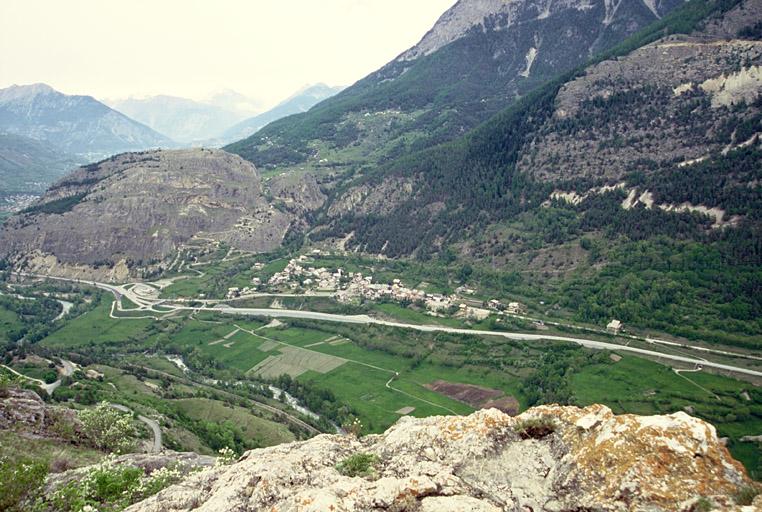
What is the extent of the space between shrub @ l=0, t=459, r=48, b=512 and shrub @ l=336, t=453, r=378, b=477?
14026 millimetres

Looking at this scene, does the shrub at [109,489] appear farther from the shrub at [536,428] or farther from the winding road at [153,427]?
the winding road at [153,427]

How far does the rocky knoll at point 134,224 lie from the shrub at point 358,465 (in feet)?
533

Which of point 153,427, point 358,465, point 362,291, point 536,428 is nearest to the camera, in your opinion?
Answer: point 358,465

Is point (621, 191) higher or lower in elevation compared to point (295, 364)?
higher

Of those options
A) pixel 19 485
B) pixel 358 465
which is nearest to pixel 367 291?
pixel 19 485

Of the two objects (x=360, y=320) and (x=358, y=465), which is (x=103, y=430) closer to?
(x=358, y=465)

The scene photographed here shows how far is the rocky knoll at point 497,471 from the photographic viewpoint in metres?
11.8

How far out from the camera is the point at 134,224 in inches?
6767

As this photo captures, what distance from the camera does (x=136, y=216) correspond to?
573 feet

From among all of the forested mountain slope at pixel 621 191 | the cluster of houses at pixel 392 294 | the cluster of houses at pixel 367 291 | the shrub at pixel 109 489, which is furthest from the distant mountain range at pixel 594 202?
the shrub at pixel 109 489

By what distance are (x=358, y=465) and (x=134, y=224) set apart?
587 ft

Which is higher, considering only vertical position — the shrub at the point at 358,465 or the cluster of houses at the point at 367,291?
the shrub at the point at 358,465

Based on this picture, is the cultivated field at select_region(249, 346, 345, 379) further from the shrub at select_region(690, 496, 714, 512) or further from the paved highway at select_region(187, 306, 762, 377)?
the shrub at select_region(690, 496, 714, 512)

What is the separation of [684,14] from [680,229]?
4329 inches
